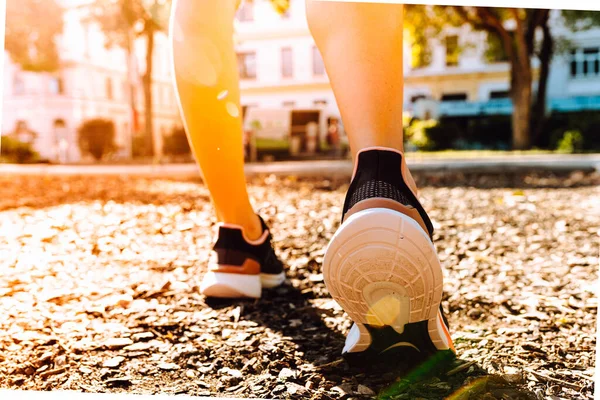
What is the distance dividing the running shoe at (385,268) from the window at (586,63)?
24.4 metres

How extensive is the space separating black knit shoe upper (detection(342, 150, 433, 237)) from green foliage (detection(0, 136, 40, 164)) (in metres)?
12.9

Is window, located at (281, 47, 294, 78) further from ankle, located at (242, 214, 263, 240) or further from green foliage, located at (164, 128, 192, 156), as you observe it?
ankle, located at (242, 214, 263, 240)

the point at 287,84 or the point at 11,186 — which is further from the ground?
the point at 287,84

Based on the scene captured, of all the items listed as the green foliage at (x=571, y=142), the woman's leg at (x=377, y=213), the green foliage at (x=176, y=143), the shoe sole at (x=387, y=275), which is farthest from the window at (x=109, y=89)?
the shoe sole at (x=387, y=275)

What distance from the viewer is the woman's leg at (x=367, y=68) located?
0.94 meters

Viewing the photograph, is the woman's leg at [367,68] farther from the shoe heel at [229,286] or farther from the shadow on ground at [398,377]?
the shoe heel at [229,286]

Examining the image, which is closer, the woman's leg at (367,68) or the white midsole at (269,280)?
the woman's leg at (367,68)

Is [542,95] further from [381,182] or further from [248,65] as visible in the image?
[381,182]

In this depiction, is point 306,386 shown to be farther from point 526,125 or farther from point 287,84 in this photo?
point 287,84

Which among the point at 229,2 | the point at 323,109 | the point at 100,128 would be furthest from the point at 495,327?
the point at 100,128

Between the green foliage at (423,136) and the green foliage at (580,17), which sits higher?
the green foliage at (580,17)

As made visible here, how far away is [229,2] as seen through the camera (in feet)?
4.24

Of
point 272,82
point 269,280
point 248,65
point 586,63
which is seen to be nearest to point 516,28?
Result: point 586,63

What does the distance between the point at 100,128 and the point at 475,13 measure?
1119cm
